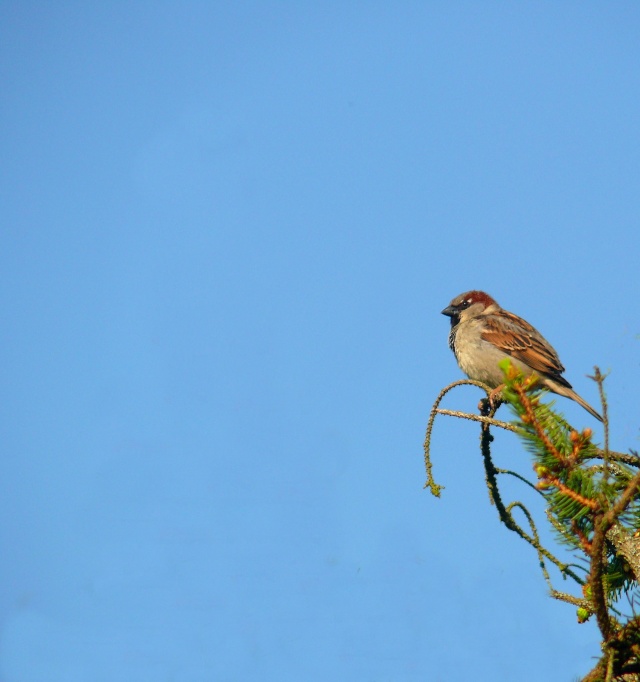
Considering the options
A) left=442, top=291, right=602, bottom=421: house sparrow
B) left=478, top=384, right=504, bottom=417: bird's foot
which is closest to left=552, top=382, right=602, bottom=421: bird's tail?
left=442, top=291, right=602, bottom=421: house sparrow

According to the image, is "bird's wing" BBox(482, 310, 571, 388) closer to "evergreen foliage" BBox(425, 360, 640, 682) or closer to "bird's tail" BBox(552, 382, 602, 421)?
"bird's tail" BBox(552, 382, 602, 421)

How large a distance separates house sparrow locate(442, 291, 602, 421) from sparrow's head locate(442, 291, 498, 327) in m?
0.42

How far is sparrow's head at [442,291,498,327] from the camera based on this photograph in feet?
27.7

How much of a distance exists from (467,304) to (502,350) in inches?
51.5

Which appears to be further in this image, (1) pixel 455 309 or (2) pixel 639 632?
(1) pixel 455 309

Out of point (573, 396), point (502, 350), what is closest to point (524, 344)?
point (502, 350)

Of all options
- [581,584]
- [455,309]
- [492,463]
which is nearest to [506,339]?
[455,309]

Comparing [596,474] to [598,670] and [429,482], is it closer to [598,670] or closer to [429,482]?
[598,670]

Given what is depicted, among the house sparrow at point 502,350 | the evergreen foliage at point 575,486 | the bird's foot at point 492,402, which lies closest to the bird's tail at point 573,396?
the house sparrow at point 502,350

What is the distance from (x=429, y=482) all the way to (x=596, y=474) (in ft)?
3.15

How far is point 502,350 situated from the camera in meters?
7.30

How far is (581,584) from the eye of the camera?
2.53m

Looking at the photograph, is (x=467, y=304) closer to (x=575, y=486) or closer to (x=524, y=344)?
(x=524, y=344)

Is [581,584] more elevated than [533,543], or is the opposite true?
[533,543]
